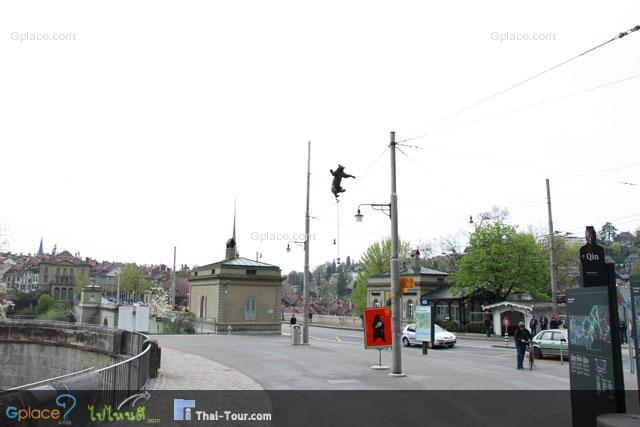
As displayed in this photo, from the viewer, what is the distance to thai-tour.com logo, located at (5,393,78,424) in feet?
21.9


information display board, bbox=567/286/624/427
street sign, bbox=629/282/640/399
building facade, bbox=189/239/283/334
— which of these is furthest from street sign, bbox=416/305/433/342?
building facade, bbox=189/239/283/334

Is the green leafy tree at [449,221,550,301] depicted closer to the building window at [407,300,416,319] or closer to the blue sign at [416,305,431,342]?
the building window at [407,300,416,319]

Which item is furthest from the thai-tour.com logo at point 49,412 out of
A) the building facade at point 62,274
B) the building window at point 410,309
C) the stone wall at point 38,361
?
the building facade at point 62,274

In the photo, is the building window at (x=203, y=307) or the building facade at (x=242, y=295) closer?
the building facade at (x=242, y=295)

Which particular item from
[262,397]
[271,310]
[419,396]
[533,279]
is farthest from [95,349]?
[533,279]

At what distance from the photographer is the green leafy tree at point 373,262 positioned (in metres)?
76.8

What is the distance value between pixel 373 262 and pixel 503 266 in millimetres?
32681

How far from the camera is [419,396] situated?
1317cm

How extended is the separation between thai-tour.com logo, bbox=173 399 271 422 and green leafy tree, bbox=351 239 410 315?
65.6 m

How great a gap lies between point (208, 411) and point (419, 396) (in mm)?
5285

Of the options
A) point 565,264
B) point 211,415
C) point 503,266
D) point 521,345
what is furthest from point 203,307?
point 565,264

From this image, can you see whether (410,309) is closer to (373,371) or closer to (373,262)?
(373,262)

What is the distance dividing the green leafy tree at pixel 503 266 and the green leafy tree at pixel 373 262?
28.2 m

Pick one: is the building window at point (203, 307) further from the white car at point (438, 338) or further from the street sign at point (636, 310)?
the street sign at point (636, 310)
